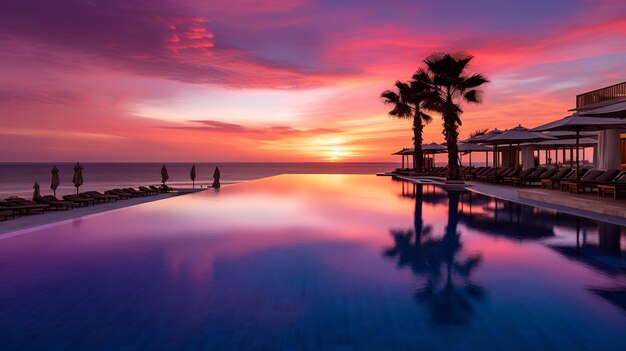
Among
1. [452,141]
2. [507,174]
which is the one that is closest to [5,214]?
[452,141]

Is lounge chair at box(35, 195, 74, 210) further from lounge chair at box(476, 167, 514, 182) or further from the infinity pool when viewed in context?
lounge chair at box(476, 167, 514, 182)

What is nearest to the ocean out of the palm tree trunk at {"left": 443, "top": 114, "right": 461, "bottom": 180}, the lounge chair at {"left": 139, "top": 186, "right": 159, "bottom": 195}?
the lounge chair at {"left": 139, "top": 186, "right": 159, "bottom": 195}

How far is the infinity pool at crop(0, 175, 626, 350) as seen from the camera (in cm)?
336

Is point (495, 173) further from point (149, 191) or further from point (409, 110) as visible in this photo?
point (149, 191)

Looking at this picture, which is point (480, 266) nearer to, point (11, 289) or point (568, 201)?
point (11, 289)

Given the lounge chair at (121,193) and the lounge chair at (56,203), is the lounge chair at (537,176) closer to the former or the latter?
the lounge chair at (56,203)

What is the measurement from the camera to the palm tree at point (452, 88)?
19.4 m

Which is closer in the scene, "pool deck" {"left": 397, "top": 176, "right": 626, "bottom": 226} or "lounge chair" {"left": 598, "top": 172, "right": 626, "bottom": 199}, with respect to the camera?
"pool deck" {"left": 397, "top": 176, "right": 626, "bottom": 226}

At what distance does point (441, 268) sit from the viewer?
556 cm

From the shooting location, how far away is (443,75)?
1962cm

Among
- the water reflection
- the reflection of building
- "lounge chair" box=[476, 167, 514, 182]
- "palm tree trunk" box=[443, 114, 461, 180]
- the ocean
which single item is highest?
the reflection of building

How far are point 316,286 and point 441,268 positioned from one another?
6.77 feet

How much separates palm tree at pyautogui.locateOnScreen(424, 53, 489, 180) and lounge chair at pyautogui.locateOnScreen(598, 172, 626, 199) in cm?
887

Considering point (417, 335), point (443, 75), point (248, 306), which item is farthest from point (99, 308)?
point (443, 75)
